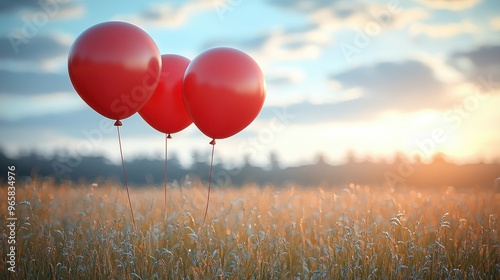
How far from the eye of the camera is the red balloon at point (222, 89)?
6516 mm

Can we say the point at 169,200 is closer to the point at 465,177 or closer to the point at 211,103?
the point at 211,103

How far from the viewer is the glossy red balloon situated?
20.6ft

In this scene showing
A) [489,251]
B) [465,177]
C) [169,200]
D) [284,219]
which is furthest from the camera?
[465,177]

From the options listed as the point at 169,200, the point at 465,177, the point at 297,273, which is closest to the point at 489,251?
the point at 297,273

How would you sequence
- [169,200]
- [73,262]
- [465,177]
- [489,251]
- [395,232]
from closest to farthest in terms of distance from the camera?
[73,262]
[489,251]
[395,232]
[169,200]
[465,177]

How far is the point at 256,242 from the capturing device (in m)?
5.69

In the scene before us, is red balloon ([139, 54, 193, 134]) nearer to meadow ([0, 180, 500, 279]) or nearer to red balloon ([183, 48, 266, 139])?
red balloon ([183, 48, 266, 139])

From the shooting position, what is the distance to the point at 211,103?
258 inches

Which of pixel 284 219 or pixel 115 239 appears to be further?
pixel 284 219

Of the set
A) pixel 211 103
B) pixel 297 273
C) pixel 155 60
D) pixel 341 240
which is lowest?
pixel 297 273

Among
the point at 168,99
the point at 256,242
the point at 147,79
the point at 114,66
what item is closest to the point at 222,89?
the point at 147,79

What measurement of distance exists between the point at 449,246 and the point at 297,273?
226 cm

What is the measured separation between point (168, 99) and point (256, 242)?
9.23 feet

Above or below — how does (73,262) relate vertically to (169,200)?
below
